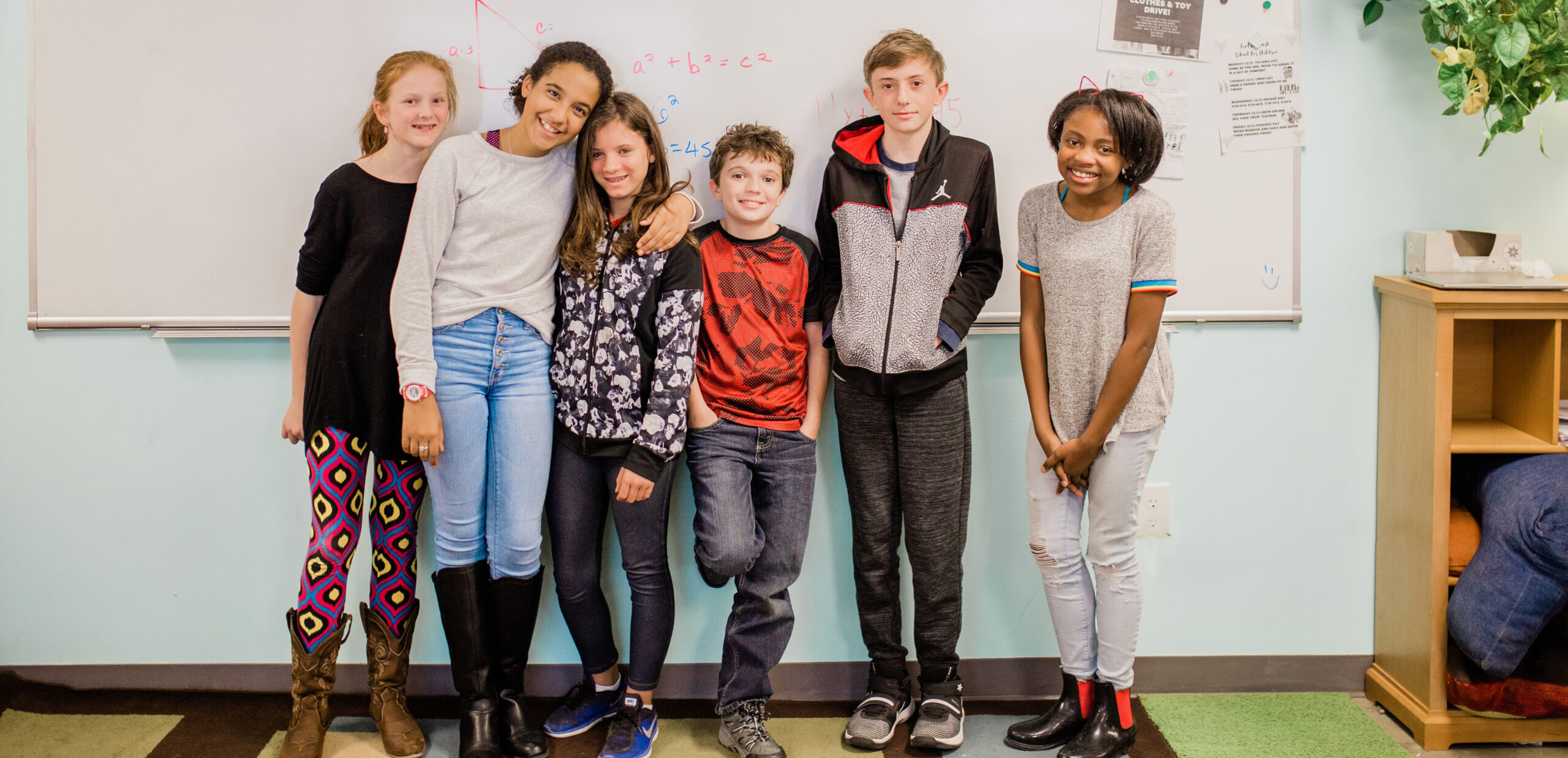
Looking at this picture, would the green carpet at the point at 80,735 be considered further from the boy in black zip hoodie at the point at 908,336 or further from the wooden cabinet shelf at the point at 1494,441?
the wooden cabinet shelf at the point at 1494,441

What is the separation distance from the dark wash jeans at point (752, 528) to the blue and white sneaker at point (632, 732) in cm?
16

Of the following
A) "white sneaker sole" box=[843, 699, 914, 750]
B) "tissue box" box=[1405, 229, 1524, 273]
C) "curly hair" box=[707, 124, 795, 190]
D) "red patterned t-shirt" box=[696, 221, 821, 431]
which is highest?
"curly hair" box=[707, 124, 795, 190]

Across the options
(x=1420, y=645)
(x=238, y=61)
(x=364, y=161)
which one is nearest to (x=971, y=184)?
(x=364, y=161)

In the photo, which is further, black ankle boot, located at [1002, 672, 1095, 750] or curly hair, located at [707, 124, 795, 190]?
black ankle boot, located at [1002, 672, 1095, 750]

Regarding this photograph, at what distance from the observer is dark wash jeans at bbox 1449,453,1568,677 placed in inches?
68.6

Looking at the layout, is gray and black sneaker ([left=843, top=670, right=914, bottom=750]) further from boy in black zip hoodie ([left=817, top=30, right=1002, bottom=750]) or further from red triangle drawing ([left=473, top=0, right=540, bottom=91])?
red triangle drawing ([left=473, top=0, right=540, bottom=91])

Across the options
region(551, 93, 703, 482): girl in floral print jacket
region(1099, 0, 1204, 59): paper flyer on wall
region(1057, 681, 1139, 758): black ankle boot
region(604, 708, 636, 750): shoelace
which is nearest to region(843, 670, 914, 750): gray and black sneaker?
region(1057, 681, 1139, 758): black ankle boot

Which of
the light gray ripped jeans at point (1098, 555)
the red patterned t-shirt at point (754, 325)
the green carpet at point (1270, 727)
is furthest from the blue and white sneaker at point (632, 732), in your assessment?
the green carpet at point (1270, 727)

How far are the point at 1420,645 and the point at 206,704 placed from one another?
262 cm

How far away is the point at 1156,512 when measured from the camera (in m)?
2.10

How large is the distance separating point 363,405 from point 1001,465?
4.34 feet

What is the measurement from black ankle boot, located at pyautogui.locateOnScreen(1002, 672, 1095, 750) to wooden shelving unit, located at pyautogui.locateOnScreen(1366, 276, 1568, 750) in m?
0.70

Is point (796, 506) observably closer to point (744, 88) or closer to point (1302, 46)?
point (744, 88)

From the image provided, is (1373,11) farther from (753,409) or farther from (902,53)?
(753,409)
